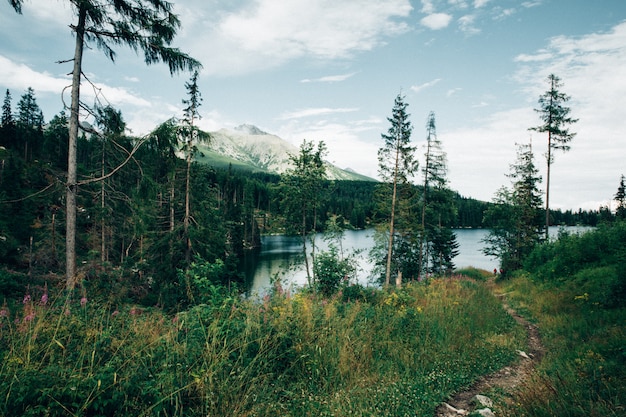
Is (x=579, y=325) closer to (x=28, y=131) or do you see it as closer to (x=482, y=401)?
(x=482, y=401)

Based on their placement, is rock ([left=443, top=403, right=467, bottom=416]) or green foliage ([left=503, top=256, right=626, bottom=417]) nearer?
green foliage ([left=503, top=256, right=626, bottom=417])

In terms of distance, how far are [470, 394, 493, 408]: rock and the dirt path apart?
8 cm

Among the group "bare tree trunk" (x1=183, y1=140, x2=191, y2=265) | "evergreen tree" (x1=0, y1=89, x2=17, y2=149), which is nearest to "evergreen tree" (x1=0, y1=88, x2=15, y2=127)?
"evergreen tree" (x1=0, y1=89, x2=17, y2=149)

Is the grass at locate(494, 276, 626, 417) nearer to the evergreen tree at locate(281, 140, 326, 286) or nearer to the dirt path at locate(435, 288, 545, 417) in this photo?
the dirt path at locate(435, 288, 545, 417)

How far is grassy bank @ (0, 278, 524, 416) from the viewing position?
2.80 m

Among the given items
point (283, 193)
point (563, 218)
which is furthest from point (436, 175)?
point (563, 218)

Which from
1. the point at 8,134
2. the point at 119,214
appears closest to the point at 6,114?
the point at 8,134

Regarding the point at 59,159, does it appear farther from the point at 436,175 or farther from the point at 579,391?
the point at 579,391

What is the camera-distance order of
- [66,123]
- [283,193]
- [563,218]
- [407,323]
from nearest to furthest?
[407,323], [66,123], [283,193], [563,218]

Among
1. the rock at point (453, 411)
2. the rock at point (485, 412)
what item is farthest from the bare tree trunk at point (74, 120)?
the rock at point (485, 412)

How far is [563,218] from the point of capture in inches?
4906

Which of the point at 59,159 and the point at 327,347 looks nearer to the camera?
the point at 327,347

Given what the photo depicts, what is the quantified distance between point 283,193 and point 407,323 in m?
20.0

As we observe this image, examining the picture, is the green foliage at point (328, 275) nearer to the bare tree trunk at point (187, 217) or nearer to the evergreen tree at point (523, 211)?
the bare tree trunk at point (187, 217)
